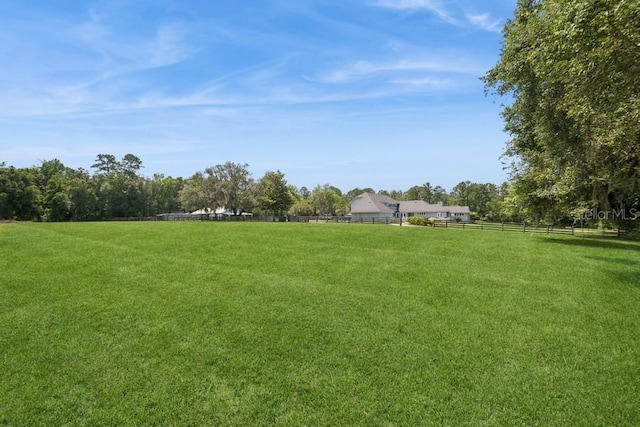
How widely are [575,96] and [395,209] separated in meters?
62.4

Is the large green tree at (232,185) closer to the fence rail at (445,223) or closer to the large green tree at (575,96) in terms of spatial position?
the fence rail at (445,223)

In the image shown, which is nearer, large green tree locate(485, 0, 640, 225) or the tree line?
large green tree locate(485, 0, 640, 225)

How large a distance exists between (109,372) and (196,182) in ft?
187

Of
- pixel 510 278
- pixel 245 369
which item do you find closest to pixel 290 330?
pixel 245 369

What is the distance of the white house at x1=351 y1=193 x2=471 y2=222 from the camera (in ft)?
195

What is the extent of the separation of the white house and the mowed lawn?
150 feet

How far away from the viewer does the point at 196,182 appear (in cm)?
5869

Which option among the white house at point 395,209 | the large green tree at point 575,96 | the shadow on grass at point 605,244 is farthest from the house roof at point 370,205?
the shadow on grass at point 605,244

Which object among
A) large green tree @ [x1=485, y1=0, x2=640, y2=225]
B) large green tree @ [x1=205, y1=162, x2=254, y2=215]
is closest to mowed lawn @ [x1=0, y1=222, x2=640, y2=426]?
large green tree @ [x1=485, y1=0, x2=640, y2=225]

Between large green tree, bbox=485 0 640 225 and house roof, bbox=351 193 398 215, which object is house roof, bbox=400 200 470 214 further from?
large green tree, bbox=485 0 640 225

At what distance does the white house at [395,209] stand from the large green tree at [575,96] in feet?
119

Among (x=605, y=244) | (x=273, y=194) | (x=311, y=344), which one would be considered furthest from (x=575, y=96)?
(x=273, y=194)

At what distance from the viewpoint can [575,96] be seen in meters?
7.38

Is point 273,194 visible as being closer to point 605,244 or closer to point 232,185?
point 232,185
